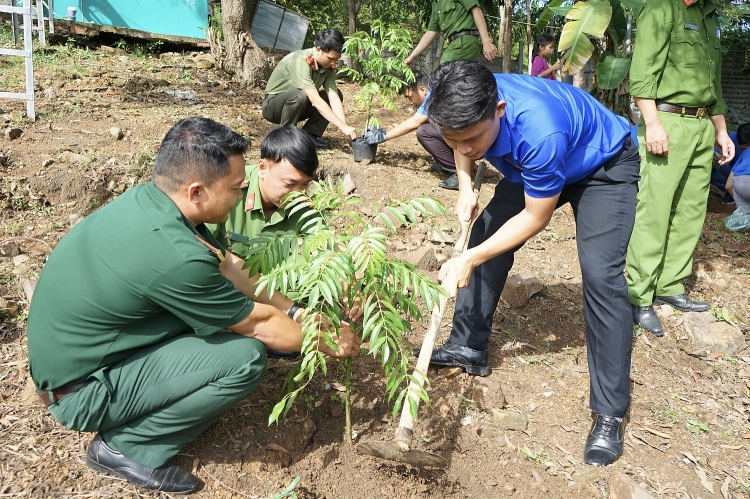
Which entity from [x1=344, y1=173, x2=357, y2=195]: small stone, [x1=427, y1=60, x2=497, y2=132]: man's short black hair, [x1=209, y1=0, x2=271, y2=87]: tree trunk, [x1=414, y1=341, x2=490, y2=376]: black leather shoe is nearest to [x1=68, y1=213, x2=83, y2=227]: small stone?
[x1=344, y1=173, x2=357, y2=195]: small stone

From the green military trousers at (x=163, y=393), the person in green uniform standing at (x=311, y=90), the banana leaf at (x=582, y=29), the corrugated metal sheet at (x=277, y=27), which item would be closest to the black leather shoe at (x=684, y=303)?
the banana leaf at (x=582, y=29)

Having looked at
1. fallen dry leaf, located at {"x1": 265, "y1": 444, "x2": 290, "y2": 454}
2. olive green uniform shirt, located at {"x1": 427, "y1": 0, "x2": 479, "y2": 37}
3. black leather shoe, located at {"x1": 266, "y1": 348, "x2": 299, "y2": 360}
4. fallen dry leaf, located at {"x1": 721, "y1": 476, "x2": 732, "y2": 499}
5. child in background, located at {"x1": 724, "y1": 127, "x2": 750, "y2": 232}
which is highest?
olive green uniform shirt, located at {"x1": 427, "y1": 0, "x2": 479, "y2": 37}

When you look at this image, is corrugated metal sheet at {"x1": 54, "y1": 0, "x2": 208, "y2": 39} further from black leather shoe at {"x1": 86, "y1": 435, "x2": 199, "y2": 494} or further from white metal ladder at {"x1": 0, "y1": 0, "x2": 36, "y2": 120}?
black leather shoe at {"x1": 86, "y1": 435, "x2": 199, "y2": 494}

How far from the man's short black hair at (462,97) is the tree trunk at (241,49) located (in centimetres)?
715

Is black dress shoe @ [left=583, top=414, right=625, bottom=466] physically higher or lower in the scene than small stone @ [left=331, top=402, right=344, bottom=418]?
higher

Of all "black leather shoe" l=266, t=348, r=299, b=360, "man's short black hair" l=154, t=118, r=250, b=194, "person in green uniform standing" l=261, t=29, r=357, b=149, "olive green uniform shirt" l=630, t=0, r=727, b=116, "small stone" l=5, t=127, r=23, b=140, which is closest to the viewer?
"man's short black hair" l=154, t=118, r=250, b=194

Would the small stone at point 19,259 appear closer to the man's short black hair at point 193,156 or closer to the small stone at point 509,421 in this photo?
the man's short black hair at point 193,156

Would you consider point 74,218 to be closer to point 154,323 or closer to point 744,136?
point 154,323

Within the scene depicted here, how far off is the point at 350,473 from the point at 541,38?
25.6ft

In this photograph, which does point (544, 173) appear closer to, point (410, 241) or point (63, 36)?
point (410, 241)

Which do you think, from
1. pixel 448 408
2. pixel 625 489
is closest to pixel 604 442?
pixel 625 489

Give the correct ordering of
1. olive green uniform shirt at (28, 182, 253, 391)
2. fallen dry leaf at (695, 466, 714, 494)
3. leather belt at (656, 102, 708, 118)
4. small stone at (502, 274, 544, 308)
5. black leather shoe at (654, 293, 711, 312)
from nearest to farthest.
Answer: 1. olive green uniform shirt at (28, 182, 253, 391)
2. fallen dry leaf at (695, 466, 714, 494)
3. leather belt at (656, 102, 708, 118)
4. small stone at (502, 274, 544, 308)
5. black leather shoe at (654, 293, 711, 312)

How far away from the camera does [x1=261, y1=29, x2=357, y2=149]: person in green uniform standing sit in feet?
20.2

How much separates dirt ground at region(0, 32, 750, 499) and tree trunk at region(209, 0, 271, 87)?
351 centimetres
